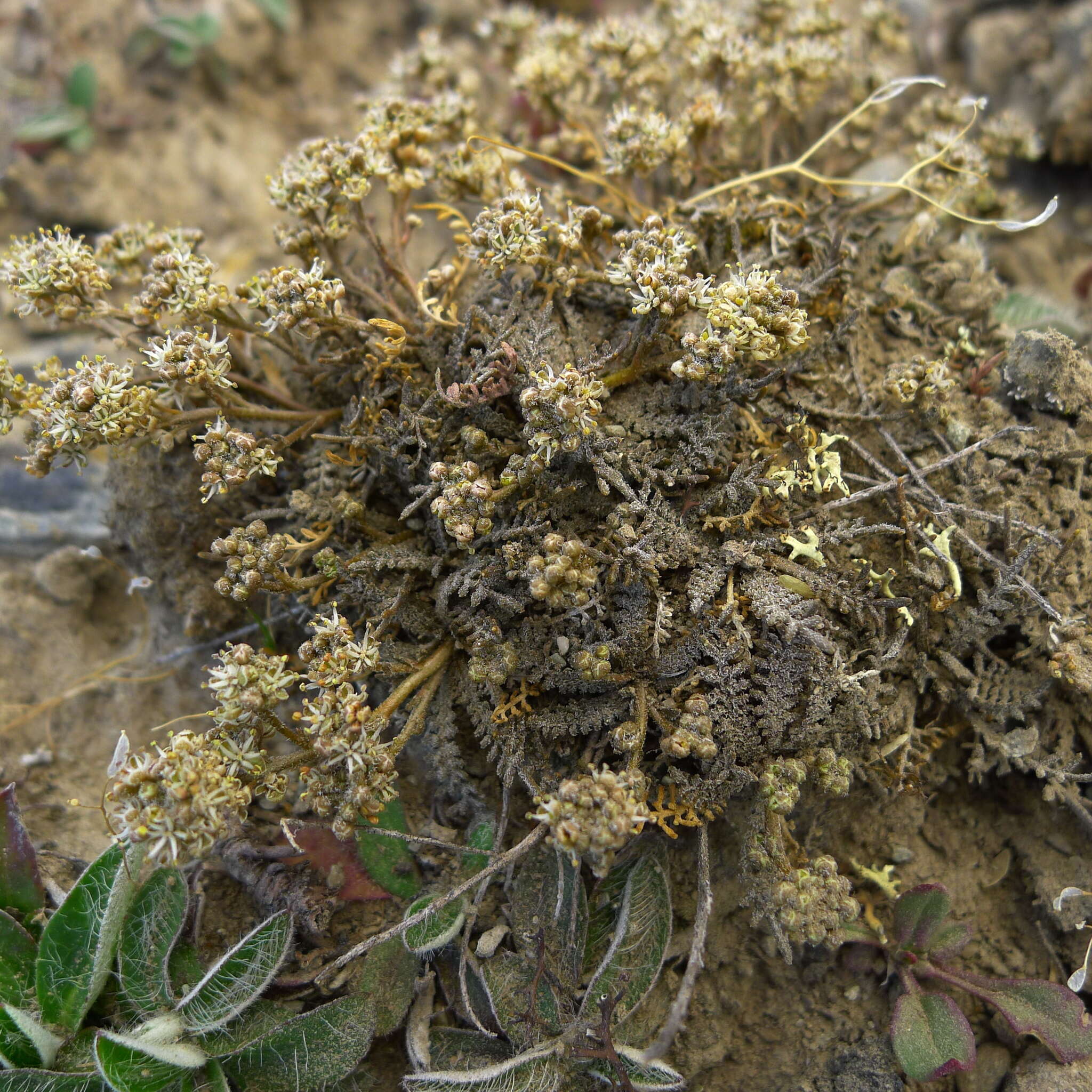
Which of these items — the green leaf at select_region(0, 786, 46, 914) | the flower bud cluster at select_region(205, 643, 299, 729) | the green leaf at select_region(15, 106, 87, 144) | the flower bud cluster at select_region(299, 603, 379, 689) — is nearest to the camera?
the flower bud cluster at select_region(205, 643, 299, 729)

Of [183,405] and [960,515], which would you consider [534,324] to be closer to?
[183,405]

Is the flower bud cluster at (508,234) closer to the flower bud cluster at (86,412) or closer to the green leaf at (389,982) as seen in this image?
the flower bud cluster at (86,412)

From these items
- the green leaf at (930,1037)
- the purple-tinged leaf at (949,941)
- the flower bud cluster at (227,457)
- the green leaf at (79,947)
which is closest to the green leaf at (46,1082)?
the green leaf at (79,947)

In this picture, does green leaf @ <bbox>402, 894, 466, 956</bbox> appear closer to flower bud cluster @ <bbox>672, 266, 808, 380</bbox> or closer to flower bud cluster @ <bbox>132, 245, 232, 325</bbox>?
flower bud cluster @ <bbox>672, 266, 808, 380</bbox>

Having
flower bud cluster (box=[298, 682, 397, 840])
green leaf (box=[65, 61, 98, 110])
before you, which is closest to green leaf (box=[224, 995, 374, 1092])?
flower bud cluster (box=[298, 682, 397, 840])

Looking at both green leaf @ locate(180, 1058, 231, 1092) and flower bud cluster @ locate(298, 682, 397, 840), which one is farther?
green leaf @ locate(180, 1058, 231, 1092)

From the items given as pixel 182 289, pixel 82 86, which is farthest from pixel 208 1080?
pixel 82 86
